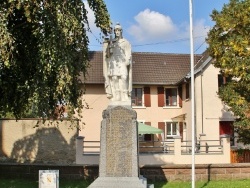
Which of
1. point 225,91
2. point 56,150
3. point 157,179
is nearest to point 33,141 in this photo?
point 56,150

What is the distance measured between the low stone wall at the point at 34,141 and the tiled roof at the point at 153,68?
10677mm

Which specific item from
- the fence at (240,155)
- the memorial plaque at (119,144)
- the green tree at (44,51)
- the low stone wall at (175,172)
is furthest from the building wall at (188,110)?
the green tree at (44,51)

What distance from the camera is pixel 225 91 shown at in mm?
20609

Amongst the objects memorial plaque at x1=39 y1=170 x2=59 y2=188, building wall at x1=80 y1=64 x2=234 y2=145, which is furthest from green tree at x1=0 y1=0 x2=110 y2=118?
building wall at x1=80 y1=64 x2=234 y2=145

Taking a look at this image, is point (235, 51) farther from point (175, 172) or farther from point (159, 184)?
point (159, 184)

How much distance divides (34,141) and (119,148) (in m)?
11.8

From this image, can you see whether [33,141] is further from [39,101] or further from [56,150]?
[39,101]

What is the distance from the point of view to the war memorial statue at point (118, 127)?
12.4 m

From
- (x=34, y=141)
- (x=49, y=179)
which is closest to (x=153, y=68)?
(x=34, y=141)

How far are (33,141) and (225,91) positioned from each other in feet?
34.4

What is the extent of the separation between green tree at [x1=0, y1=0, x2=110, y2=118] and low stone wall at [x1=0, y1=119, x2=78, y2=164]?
940 cm

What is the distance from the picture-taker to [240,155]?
2398 cm

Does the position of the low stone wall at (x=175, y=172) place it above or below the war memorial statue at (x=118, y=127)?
below

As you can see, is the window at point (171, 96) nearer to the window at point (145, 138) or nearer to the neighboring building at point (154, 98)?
the neighboring building at point (154, 98)
